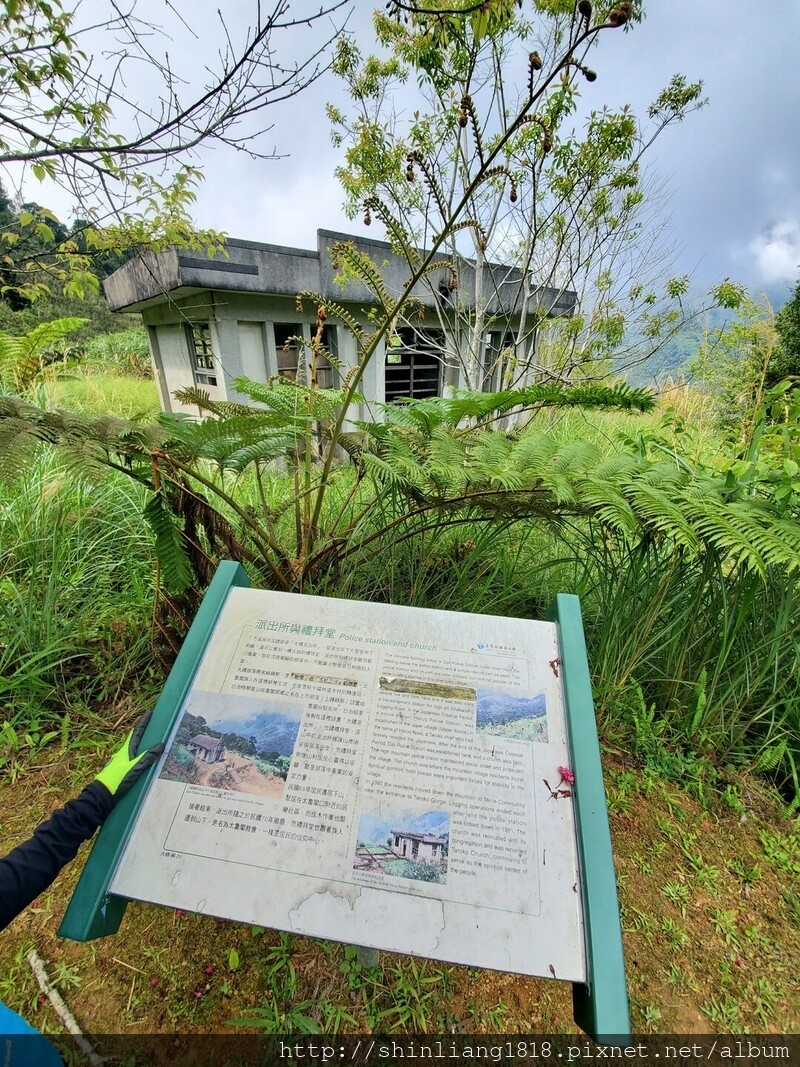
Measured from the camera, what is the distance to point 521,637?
102 centimetres

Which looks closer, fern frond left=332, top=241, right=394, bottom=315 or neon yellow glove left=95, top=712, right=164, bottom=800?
neon yellow glove left=95, top=712, right=164, bottom=800

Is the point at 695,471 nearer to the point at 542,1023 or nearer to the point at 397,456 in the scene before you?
the point at 397,456

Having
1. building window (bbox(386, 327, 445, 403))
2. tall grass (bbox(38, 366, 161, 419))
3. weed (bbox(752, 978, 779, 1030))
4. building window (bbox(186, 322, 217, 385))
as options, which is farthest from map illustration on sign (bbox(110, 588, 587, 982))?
building window (bbox(386, 327, 445, 403))

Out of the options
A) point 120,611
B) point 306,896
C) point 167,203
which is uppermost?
point 167,203

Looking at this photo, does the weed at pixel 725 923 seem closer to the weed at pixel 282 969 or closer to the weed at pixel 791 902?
the weed at pixel 791 902

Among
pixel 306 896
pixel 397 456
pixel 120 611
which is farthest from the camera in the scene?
pixel 120 611

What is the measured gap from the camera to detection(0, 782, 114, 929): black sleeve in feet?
2.43

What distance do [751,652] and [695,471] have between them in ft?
2.24

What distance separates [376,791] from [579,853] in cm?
37

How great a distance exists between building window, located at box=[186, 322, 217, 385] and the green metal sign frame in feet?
18.2

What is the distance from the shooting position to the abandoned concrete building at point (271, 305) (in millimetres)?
4453

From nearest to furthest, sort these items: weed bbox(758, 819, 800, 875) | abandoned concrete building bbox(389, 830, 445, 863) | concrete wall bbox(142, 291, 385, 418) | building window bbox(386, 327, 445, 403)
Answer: abandoned concrete building bbox(389, 830, 445, 863) → weed bbox(758, 819, 800, 875) → concrete wall bbox(142, 291, 385, 418) → building window bbox(386, 327, 445, 403)

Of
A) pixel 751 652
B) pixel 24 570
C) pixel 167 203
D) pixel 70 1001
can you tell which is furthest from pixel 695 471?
pixel 167 203

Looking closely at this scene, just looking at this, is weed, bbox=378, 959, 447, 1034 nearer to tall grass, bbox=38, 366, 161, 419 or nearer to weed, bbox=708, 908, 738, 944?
weed, bbox=708, 908, 738, 944
